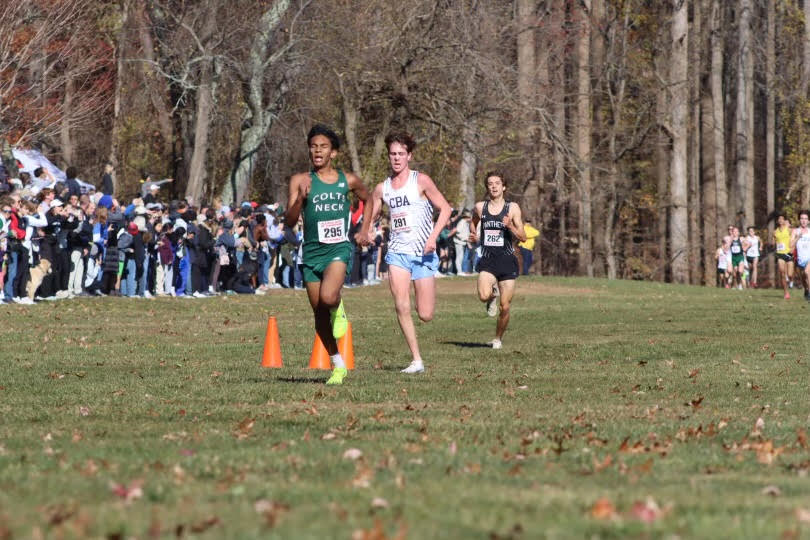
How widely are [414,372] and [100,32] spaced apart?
30.2 meters

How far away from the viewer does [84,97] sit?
37562mm

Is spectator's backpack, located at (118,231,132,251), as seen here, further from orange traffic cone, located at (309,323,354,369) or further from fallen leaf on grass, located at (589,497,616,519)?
fallen leaf on grass, located at (589,497,616,519)

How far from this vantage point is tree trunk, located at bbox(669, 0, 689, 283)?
4859 cm

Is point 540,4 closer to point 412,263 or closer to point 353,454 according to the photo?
point 412,263

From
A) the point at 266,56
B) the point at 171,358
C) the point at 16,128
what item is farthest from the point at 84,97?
the point at 171,358

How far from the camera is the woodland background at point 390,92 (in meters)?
37.6

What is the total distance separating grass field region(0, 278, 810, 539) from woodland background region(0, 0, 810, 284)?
16294 millimetres

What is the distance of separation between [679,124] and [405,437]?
1652 inches

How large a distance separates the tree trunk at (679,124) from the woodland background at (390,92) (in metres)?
0.07

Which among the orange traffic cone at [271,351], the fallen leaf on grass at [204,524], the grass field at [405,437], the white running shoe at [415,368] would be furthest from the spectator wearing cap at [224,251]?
the fallen leaf on grass at [204,524]

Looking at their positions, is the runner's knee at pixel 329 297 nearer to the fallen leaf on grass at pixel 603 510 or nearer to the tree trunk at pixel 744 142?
the fallen leaf on grass at pixel 603 510

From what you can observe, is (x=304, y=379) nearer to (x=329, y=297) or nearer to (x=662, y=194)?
(x=329, y=297)

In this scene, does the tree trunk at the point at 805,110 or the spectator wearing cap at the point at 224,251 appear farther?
the tree trunk at the point at 805,110

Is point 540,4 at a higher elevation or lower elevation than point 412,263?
higher
